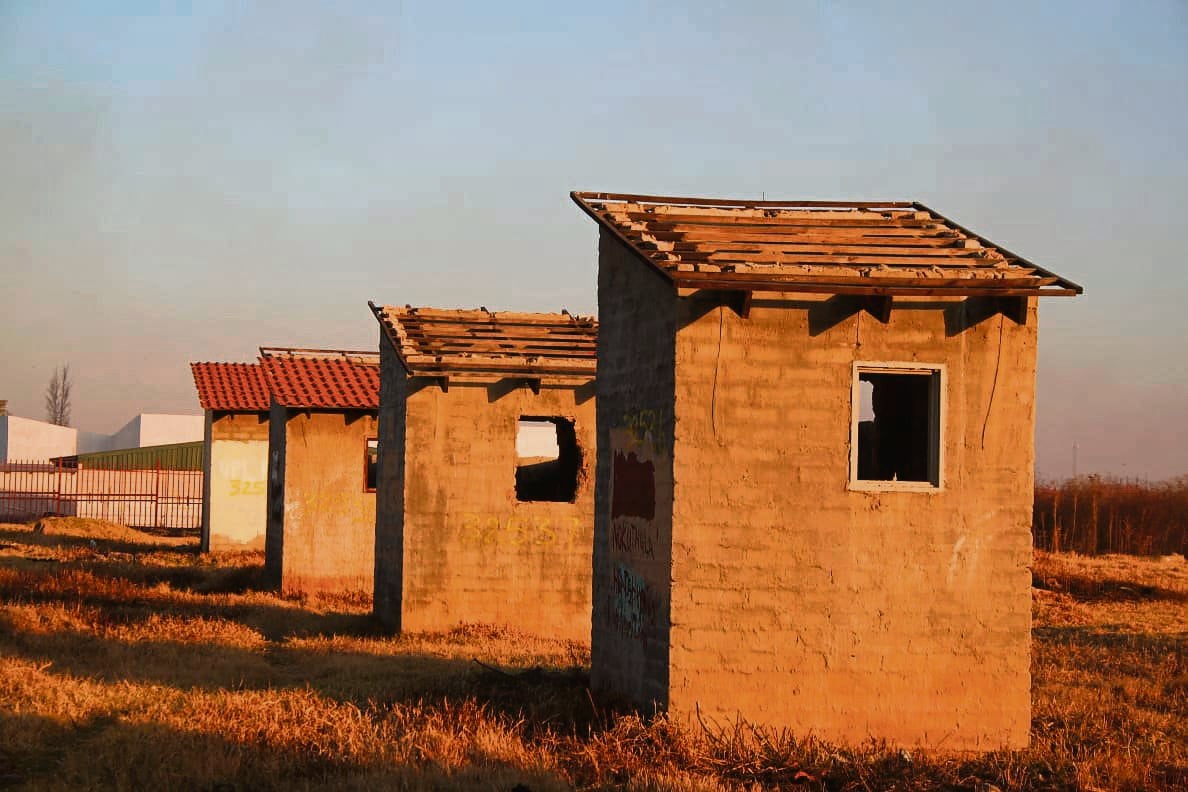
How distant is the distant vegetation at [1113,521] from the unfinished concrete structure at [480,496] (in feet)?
60.1

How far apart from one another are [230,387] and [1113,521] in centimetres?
2451

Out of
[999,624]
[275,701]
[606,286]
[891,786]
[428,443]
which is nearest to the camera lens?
[891,786]

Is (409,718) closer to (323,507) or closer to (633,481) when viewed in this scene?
(633,481)

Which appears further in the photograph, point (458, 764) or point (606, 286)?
point (606, 286)

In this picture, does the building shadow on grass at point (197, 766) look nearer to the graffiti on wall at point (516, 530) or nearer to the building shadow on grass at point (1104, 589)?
the graffiti on wall at point (516, 530)

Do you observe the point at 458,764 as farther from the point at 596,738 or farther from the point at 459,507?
the point at 459,507

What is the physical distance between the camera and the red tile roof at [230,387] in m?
32.3

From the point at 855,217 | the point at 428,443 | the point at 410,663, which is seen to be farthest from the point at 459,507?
the point at 855,217

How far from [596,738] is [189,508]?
122ft

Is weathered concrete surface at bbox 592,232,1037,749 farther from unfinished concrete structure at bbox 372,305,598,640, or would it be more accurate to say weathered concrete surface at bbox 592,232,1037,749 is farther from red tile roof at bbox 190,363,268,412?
red tile roof at bbox 190,363,268,412

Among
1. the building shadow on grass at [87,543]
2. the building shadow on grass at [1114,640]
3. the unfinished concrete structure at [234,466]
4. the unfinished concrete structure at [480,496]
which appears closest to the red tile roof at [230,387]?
the unfinished concrete structure at [234,466]

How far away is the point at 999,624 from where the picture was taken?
10094 millimetres

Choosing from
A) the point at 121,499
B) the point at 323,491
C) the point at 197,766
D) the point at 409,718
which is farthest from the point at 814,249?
the point at 121,499

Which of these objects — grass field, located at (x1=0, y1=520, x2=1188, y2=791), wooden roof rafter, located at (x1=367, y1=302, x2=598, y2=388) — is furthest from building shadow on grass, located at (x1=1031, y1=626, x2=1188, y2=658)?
wooden roof rafter, located at (x1=367, y1=302, x2=598, y2=388)
